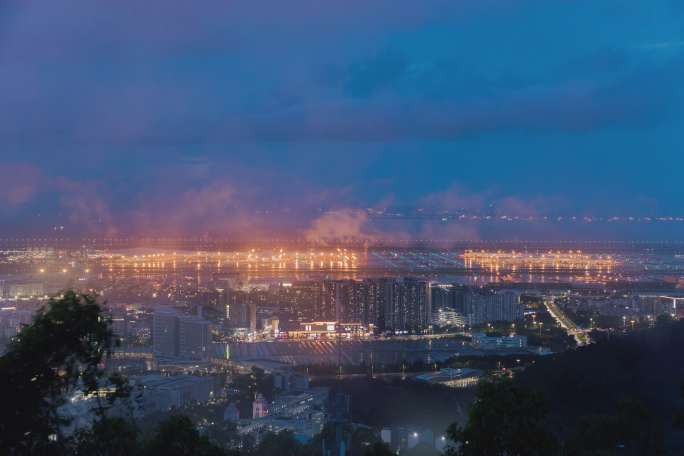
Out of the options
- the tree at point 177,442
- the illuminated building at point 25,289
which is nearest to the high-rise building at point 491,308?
the illuminated building at point 25,289

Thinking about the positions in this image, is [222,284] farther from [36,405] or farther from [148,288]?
[36,405]

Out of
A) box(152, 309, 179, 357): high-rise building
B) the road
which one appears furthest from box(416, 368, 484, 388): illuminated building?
box(152, 309, 179, 357): high-rise building

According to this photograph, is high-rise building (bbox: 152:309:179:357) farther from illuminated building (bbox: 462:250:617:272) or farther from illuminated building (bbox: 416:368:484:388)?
illuminated building (bbox: 462:250:617:272)

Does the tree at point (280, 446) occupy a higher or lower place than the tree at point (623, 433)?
lower

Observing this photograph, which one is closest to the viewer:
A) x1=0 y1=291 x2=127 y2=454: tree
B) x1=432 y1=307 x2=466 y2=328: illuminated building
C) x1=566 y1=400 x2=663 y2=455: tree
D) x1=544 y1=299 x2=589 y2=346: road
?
x1=0 y1=291 x2=127 y2=454: tree

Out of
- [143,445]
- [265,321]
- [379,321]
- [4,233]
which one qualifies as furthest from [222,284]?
[143,445]

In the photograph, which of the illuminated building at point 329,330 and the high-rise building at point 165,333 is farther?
the illuminated building at point 329,330

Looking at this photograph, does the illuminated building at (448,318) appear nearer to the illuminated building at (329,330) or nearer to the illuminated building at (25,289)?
the illuminated building at (329,330)
